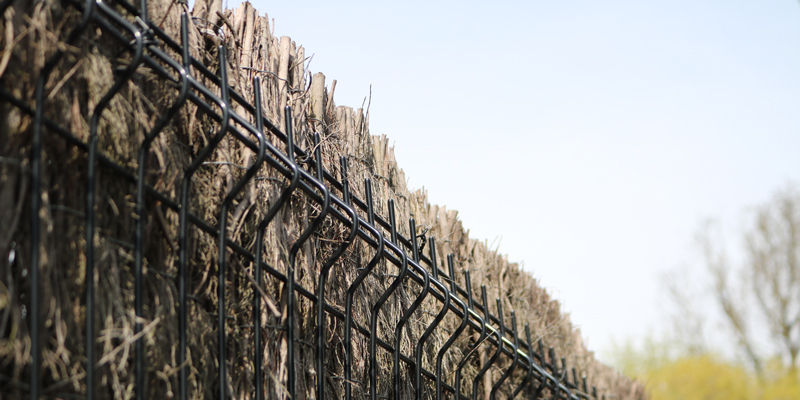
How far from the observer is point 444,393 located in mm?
2494

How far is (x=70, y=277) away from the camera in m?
1.07

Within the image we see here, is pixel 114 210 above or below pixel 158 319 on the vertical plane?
above

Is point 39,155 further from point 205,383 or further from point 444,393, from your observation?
point 444,393

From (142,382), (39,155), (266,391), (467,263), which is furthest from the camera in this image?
(467,263)

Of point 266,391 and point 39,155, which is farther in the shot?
point 266,391

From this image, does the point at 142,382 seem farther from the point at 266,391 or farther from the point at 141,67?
the point at 141,67

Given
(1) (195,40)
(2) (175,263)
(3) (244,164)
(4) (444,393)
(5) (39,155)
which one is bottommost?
(4) (444,393)

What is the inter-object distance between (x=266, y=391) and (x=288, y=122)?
781 mm

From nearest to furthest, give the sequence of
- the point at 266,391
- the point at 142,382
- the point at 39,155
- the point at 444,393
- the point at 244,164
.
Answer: the point at 39,155
the point at 142,382
the point at 266,391
the point at 244,164
the point at 444,393

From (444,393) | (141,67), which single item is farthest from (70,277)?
(444,393)

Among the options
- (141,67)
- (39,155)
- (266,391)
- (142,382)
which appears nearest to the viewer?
(39,155)

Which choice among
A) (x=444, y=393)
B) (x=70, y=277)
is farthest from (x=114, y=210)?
(x=444, y=393)

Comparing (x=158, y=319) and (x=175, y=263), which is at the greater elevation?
(x=175, y=263)

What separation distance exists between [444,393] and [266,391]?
3.91ft
